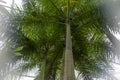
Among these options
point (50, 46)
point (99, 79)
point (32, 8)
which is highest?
point (32, 8)

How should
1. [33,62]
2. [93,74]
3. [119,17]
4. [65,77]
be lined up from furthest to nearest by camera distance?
1. [33,62]
2. [93,74]
3. [119,17]
4. [65,77]

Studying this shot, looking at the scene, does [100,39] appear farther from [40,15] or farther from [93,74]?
[40,15]

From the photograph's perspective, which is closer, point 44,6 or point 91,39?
point 44,6

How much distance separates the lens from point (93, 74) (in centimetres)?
538

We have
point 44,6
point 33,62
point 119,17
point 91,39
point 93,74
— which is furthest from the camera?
point 33,62

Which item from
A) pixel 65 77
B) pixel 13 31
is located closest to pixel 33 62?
pixel 13 31

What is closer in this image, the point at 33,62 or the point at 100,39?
the point at 100,39

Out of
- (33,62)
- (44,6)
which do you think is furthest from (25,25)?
(33,62)

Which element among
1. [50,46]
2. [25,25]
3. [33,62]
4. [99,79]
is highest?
[25,25]

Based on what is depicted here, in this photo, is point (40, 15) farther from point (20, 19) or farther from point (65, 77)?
point (65, 77)

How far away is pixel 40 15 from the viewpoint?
464cm

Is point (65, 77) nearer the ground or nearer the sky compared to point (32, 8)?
nearer the ground

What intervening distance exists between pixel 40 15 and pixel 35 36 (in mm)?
626

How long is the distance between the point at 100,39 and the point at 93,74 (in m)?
1.00
